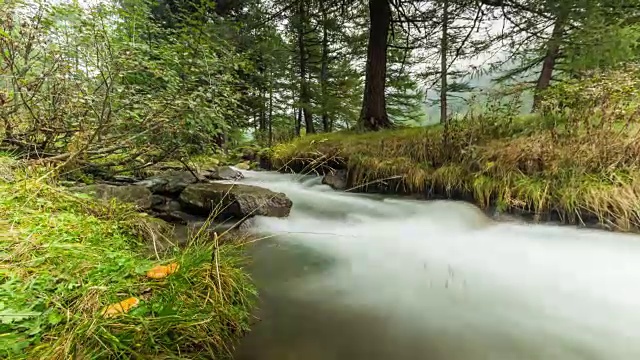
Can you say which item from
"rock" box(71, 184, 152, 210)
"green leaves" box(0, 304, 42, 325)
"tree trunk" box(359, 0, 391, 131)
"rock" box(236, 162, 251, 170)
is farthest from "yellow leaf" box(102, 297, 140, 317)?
"rock" box(236, 162, 251, 170)

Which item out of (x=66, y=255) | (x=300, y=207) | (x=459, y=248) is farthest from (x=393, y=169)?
(x=66, y=255)

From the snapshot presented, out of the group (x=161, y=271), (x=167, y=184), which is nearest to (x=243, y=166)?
(x=167, y=184)

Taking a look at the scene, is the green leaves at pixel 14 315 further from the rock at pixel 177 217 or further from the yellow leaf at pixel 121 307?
the rock at pixel 177 217

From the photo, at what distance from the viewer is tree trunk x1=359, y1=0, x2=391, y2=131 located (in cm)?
681

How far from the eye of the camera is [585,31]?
428cm

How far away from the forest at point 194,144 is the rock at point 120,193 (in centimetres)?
33

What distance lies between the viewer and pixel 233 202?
4.09m

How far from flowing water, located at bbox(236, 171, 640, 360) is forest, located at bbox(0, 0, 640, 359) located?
0.31 m

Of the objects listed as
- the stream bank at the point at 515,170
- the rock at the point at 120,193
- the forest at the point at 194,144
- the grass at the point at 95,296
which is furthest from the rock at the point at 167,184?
the grass at the point at 95,296

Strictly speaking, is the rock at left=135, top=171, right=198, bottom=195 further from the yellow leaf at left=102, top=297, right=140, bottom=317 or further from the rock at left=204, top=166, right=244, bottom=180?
the yellow leaf at left=102, top=297, right=140, bottom=317

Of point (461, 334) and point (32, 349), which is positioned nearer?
point (32, 349)

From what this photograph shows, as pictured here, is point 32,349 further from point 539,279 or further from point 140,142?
point 140,142

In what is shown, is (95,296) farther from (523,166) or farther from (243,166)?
(243,166)

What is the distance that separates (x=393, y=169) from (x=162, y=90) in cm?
367
